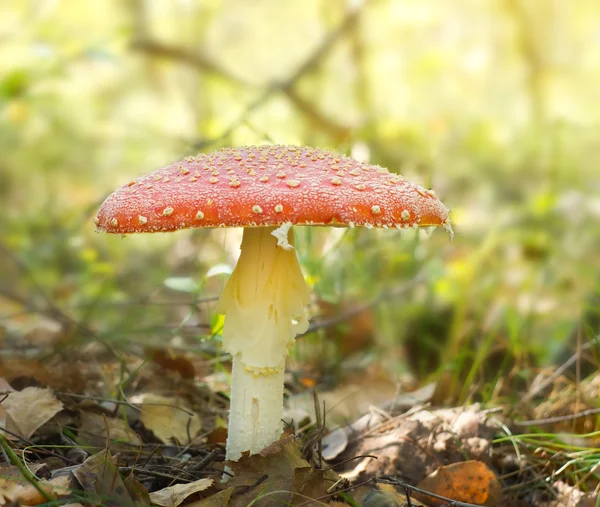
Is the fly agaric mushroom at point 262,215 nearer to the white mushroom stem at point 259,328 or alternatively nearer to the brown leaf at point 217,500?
the white mushroom stem at point 259,328

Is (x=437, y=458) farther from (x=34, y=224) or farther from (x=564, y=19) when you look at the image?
(x=564, y=19)

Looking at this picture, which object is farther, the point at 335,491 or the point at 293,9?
the point at 293,9

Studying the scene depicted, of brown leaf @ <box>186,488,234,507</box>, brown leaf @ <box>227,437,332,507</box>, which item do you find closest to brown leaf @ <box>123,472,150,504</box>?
brown leaf @ <box>186,488,234,507</box>

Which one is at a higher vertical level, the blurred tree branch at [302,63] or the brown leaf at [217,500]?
the blurred tree branch at [302,63]

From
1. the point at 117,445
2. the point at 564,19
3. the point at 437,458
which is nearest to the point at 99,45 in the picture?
the point at 117,445

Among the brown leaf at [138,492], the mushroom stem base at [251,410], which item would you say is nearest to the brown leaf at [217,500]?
the brown leaf at [138,492]

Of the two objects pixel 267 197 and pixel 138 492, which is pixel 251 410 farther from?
pixel 267 197

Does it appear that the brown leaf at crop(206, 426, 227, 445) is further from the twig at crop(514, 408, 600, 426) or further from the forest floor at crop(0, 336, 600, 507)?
the twig at crop(514, 408, 600, 426)
